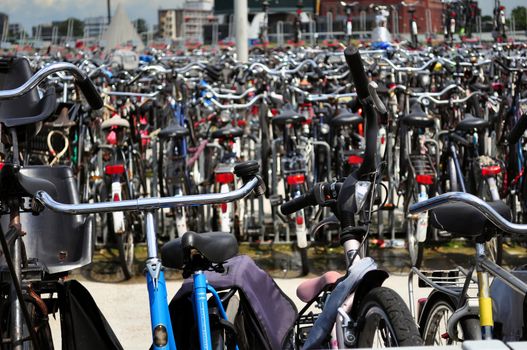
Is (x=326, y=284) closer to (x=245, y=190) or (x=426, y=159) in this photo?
(x=245, y=190)

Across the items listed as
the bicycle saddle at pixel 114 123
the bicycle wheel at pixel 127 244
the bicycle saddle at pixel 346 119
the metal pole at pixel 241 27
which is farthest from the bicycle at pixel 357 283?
the metal pole at pixel 241 27

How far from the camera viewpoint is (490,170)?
7.12 metres

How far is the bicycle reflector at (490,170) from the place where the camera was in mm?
7113

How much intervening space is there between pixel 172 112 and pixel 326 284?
5.20 metres

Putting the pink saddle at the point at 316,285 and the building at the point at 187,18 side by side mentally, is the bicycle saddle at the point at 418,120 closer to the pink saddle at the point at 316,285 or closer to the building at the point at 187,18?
the pink saddle at the point at 316,285

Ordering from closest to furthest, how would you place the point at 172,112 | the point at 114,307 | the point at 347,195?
the point at 347,195
the point at 114,307
the point at 172,112

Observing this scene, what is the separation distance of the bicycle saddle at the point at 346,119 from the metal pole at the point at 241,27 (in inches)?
260

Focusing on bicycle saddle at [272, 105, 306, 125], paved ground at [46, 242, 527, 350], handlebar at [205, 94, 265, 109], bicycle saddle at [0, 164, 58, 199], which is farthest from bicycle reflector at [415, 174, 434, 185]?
bicycle saddle at [0, 164, 58, 199]

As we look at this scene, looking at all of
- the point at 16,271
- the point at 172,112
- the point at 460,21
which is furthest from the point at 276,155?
the point at 460,21

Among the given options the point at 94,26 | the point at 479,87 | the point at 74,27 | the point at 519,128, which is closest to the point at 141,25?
the point at 74,27

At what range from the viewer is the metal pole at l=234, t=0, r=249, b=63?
557 inches

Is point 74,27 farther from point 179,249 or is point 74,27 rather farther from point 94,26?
point 179,249

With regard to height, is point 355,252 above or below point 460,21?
below

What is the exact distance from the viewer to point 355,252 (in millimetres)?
3434
